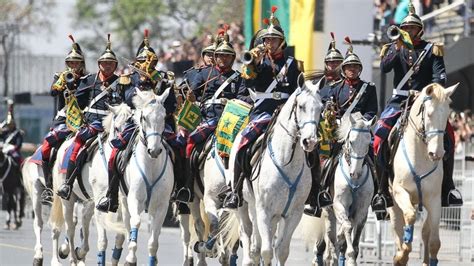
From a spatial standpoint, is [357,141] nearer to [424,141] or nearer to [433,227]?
[424,141]

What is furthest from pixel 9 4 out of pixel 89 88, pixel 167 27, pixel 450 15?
pixel 89 88

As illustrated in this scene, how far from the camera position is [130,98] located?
2402cm

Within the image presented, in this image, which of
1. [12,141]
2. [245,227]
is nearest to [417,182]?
[245,227]

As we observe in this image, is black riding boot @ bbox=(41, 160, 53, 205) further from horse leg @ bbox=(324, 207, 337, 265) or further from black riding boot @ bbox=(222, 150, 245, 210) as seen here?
black riding boot @ bbox=(222, 150, 245, 210)

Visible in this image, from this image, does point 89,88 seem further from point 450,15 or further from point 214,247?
point 450,15

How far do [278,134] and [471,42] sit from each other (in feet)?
51.2

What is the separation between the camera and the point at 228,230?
22953 millimetres

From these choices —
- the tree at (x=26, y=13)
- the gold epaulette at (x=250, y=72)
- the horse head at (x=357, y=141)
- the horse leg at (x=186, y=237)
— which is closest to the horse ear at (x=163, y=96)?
the gold epaulette at (x=250, y=72)

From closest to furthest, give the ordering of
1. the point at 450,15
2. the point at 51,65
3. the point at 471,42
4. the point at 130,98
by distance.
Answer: the point at 130,98, the point at 471,42, the point at 450,15, the point at 51,65

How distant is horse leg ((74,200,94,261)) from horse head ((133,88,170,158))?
8.03 ft

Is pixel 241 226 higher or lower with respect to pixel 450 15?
lower

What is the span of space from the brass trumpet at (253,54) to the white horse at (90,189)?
2705mm

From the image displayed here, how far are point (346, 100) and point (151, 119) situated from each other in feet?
9.70

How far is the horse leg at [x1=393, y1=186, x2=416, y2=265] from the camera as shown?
72.0 feet
